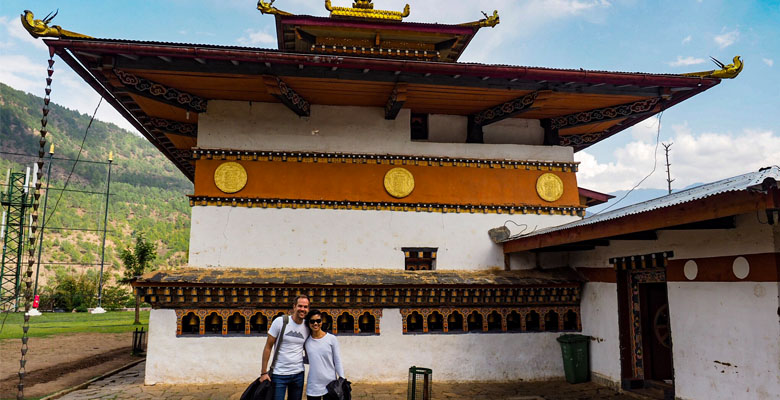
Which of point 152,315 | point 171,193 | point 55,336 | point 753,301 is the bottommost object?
point 55,336

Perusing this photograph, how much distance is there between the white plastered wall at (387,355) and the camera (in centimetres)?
814

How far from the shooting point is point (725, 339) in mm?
6043

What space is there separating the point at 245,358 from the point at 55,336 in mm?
12907

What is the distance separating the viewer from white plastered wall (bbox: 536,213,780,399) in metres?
5.44

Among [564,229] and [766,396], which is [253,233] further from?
[766,396]

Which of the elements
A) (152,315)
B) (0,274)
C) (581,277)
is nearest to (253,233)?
(152,315)

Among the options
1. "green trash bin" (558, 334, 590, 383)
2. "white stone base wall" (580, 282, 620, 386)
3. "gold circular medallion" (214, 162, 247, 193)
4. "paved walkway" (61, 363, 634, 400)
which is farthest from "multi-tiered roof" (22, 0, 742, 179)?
Result: "paved walkway" (61, 363, 634, 400)

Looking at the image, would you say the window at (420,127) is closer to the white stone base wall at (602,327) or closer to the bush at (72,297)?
the white stone base wall at (602,327)

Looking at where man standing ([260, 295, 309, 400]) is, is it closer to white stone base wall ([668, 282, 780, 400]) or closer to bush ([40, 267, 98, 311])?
white stone base wall ([668, 282, 780, 400])

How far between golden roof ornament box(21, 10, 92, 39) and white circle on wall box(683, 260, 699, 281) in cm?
939

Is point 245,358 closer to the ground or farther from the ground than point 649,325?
closer to the ground

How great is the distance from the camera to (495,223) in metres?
9.93

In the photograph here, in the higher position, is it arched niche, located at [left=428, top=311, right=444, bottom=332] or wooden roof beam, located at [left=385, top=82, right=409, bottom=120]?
wooden roof beam, located at [left=385, top=82, right=409, bottom=120]

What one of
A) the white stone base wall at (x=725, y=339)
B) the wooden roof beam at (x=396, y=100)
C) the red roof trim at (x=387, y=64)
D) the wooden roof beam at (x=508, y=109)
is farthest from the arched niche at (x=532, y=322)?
the wooden roof beam at (x=396, y=100)
